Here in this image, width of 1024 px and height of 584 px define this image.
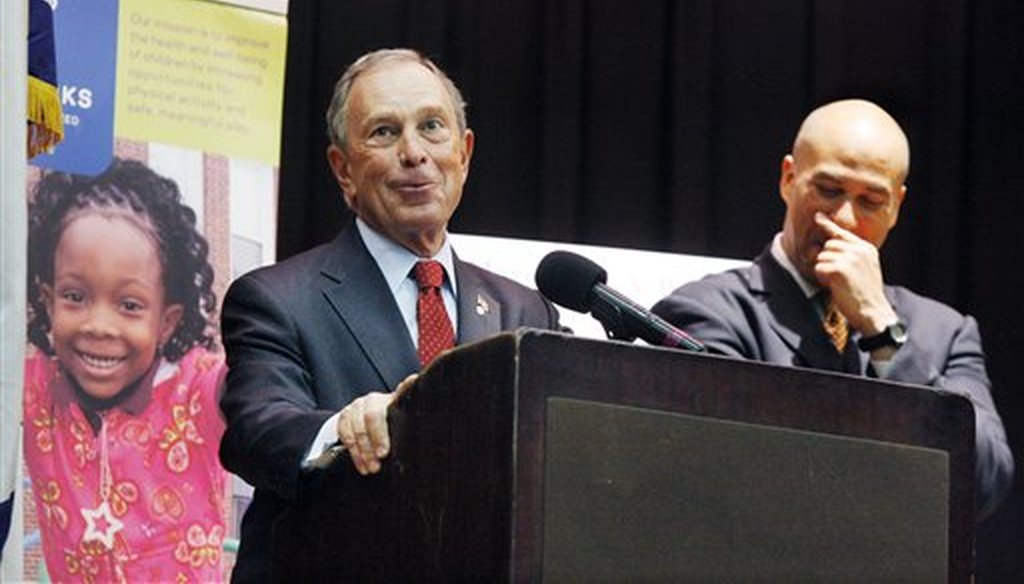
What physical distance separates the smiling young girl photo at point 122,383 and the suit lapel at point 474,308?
110 cm

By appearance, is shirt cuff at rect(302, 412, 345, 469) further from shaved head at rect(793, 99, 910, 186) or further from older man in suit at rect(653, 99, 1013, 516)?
shaved head at rect(793, 99, 910, 186)

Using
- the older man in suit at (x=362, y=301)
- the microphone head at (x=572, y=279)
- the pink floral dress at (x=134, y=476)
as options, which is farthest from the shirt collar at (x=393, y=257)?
the pink floral dress at (x=134, y=476)

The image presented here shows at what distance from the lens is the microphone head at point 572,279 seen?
249 centimetres

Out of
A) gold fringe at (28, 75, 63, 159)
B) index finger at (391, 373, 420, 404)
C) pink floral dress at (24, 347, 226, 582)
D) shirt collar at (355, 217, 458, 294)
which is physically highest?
gold fringe at (28, 75, 63, 159)

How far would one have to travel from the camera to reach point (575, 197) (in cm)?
511

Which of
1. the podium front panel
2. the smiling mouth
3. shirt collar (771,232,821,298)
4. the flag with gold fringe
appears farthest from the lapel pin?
the smiling mouth

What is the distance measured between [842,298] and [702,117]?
173 centimetres

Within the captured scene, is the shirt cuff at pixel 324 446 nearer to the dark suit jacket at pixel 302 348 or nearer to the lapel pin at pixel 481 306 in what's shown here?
the dark suit jacket at pixel 302 348

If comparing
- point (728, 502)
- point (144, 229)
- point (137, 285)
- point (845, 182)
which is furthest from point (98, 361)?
point (728, 502)

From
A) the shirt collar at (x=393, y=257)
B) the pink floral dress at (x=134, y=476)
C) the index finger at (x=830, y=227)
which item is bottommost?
the pink floral dress at (x=134, y=476)

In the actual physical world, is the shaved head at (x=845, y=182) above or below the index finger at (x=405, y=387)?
above

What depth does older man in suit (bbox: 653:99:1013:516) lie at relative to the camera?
11.6 feet

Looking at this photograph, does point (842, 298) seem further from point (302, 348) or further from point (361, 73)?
point (302, 348)

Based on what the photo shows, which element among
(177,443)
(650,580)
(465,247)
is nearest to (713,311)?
(465,247)
